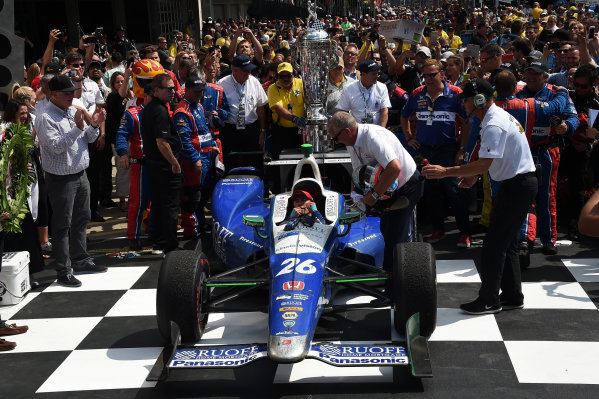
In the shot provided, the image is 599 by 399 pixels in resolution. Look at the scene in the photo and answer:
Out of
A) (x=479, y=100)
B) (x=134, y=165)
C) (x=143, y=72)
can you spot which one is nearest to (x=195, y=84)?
(x=143, y=72)

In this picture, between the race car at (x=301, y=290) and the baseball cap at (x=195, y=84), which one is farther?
the baseball cap at (x=195, y=84)

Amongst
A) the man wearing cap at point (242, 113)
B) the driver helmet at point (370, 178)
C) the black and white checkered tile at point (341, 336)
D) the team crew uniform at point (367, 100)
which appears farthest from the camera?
the man wearing cap at point (242, 113)

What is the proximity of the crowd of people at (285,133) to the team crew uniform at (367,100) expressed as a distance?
1cm

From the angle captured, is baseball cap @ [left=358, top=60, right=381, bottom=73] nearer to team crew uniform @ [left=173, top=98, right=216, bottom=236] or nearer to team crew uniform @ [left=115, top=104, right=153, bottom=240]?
team crew uniform @ [left=173, top=98, right=216, bottom=236]

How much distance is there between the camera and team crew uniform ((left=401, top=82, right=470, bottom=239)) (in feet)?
24.0

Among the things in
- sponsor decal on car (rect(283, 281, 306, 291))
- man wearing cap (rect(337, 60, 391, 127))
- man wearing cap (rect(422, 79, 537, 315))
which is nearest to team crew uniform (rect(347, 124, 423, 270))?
man wearing cap (rect(422, 79, 537, 315))

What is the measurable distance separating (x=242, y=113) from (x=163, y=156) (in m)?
1.73

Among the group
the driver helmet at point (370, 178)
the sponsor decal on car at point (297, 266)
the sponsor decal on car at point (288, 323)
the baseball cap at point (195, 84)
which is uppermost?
the baseball cap at point (195, 84)

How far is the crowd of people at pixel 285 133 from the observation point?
18.3ft

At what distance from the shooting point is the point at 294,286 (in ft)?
15.3

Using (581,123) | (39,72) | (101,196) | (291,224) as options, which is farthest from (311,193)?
(39,72)

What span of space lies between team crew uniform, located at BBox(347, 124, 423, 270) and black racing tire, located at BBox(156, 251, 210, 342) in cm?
135

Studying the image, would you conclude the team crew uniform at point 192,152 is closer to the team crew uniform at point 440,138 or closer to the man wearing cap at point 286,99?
the man wearing cap at point 286,99

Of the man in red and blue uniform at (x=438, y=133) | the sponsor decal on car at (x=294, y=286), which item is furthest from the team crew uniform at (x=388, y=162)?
the man in red and blue uniform at (x=438, y=133)
